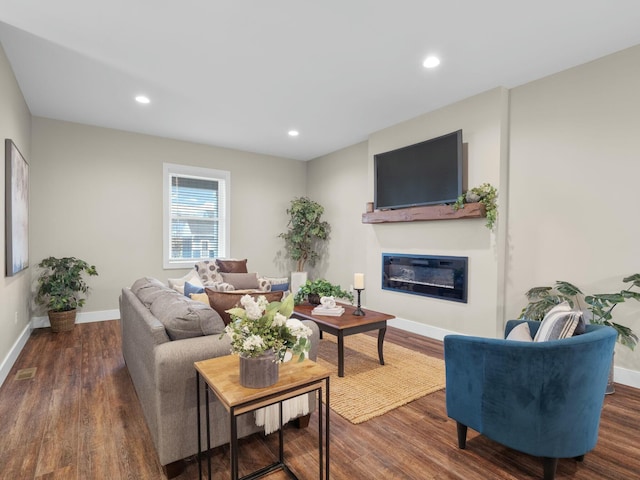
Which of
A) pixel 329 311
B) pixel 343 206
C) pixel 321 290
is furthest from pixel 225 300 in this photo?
pixel 343 206

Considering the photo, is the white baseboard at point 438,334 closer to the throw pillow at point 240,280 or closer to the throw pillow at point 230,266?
the throw pillow at point 240,280

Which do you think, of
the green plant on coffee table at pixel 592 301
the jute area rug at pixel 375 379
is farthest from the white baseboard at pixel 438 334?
the jute area rug at pixel 375 379

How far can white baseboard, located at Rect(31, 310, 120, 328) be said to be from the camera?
4.46m

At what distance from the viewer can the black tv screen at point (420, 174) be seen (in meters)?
3.88

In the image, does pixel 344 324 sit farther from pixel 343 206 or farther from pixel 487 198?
pixel 343 206

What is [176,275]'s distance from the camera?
5.48m

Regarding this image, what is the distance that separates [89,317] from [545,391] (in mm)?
5351

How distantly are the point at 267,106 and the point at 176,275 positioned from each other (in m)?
3.06

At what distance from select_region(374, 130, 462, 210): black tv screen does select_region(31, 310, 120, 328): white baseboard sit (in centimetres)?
410

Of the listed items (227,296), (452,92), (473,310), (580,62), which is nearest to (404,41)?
(452,92)

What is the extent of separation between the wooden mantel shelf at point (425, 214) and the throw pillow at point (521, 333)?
5.56 ft

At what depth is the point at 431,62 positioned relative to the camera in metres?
3.05

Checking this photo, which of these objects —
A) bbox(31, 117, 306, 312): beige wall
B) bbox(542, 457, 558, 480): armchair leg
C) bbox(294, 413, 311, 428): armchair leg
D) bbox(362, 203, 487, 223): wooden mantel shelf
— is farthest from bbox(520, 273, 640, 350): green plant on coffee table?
bbox(31, 117, 306, 312): beige wall

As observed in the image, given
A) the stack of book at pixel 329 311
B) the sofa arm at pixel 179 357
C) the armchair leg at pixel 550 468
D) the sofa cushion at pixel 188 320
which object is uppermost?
the sofa cushion at pixel 188 320
